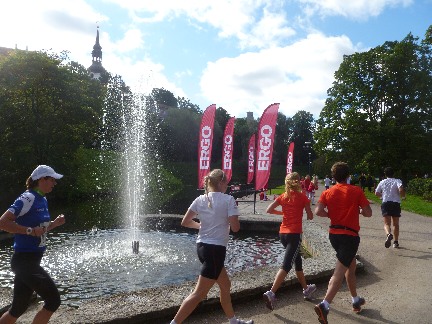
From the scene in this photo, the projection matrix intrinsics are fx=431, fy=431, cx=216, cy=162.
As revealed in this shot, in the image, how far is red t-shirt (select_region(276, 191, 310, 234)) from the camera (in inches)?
230

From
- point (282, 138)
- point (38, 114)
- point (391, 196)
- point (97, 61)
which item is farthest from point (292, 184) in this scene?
point (97, 61)

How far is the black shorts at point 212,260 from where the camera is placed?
14.6ft

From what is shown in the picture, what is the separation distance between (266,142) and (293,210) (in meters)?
9.28

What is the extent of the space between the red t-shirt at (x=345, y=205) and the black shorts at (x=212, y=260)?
5.14 feet

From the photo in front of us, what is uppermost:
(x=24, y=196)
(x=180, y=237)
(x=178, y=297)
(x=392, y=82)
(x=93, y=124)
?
(x=392, y=82)

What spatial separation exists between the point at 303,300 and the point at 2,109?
3175 centimetres

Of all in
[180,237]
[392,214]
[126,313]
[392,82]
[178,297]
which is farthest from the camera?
[392,82]

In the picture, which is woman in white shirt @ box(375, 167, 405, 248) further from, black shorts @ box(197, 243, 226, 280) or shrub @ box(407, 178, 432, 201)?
shrub @ box(407, 178, 432, 201)

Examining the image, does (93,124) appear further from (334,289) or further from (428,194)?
(334,289)

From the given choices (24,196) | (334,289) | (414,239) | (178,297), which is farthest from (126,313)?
(414,239)

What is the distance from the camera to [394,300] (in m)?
5.94

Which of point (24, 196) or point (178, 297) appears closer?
point (24, 196)

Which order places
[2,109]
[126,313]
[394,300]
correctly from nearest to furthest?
1. [126,313]
2. [394,300]
3. [2,109]

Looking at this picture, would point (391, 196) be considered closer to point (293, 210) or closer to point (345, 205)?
point (293, 210)
